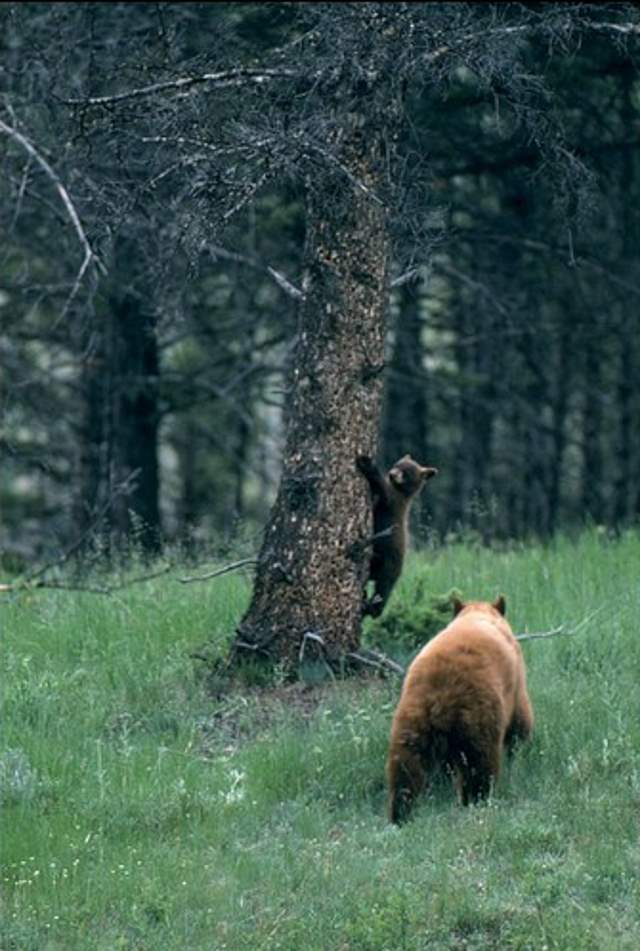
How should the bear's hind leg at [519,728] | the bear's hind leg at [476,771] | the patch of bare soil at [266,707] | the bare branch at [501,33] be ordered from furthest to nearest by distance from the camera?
the bare branch at [501,33] < the patch of bare soil at [266,707] < the bear's hind leg at [519,728] < the bear's hind leg at [476,771]

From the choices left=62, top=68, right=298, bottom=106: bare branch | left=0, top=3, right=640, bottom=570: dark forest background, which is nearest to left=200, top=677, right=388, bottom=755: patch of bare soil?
left=0, top=3, right=640, bottom=570: dark forest background

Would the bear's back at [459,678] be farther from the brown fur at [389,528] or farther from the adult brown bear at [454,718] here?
the brown fur at [389,528]

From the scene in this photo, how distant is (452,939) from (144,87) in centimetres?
571

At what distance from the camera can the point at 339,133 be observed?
12.4 metres

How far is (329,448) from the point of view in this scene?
40.7ft

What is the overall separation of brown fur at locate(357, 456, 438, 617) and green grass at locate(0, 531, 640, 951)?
43cm

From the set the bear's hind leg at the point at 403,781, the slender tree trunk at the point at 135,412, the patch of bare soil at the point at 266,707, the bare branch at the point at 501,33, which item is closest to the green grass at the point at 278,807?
the patch of bare soil at the point at 266,707

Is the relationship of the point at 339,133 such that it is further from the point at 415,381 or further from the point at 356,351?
the point at 415,381

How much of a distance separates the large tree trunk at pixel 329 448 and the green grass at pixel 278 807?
0.44 m

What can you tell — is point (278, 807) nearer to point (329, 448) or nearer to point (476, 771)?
point (476, 771)

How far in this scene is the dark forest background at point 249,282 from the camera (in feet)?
42.3

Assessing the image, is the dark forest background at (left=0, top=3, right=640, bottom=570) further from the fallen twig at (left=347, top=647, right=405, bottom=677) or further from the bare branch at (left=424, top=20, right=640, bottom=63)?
the fallen twig at (left=347, top=647, right=405, bottom=677)

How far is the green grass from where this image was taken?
9344 millimetres

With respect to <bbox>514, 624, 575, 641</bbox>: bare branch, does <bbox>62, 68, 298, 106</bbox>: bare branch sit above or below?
above
